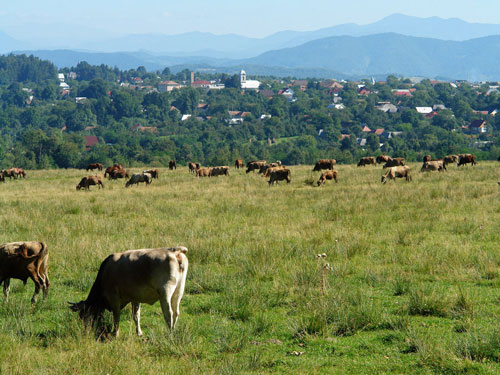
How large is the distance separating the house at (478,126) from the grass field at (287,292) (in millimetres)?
177381

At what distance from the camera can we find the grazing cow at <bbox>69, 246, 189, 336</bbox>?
790 centimetres

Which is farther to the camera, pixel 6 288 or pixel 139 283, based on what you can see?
pixel 6 288

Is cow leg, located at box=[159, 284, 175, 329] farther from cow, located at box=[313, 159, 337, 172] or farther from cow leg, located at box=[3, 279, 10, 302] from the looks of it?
cow, located at box=[313, 159, 337, 172]

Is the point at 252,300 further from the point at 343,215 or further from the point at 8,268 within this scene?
the point at 343,215

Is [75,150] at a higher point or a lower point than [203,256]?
lower

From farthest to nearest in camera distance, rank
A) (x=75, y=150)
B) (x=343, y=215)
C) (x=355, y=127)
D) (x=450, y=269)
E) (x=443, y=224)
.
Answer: (x=355, y=127) < (x=75, y=150) < (x=343, y=215) < (x=443, y=224) < (x=450, y=269)

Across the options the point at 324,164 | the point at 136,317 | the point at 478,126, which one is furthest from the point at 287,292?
the point at 478,126

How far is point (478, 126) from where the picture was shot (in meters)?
189

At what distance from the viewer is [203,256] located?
13.8 meters

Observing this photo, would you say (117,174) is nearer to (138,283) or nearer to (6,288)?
(6,288)

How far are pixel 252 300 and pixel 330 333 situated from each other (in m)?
1.82

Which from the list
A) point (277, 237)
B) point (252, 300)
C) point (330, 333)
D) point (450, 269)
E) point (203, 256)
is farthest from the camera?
point (277, 237)

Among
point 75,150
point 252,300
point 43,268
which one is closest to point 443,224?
point 252,300

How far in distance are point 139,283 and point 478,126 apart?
7846 inches
